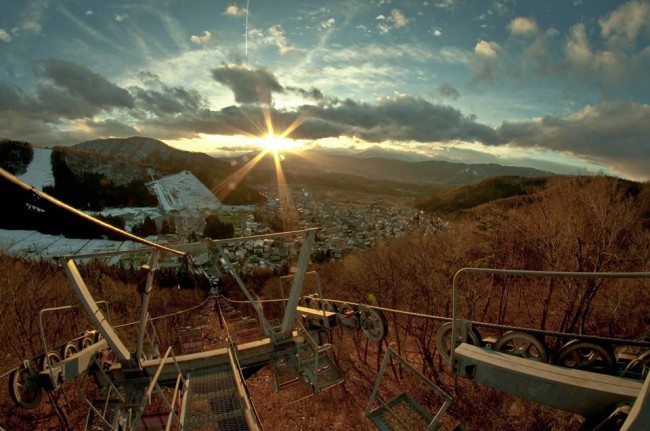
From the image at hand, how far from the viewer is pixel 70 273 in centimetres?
562

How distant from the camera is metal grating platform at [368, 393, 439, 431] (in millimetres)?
4516

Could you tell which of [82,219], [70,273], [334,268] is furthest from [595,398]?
[334,268]

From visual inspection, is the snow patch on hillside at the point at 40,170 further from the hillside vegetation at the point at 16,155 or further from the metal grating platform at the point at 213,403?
the metal grating platform at the point at 213,403

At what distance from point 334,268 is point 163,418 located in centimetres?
2970

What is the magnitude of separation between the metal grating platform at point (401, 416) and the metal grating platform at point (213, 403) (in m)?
2.00

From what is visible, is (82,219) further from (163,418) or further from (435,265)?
(435,265)

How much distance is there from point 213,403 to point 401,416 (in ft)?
10.2

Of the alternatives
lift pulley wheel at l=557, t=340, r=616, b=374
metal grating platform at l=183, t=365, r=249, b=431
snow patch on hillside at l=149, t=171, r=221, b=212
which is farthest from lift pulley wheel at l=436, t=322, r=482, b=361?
snow patch on hillside at l=149, t=171, r=221, b=212

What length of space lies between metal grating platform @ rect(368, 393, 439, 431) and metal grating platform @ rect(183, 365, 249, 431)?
6.57 ft

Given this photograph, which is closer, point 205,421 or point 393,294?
point 205,421

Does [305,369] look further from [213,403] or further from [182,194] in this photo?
[182,194]

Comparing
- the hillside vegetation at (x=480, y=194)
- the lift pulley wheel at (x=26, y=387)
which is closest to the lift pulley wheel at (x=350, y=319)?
the lift pulley wheel at (x=26, y=387)

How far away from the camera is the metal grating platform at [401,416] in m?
4.52

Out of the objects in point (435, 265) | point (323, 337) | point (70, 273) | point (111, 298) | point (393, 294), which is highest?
point (70, 273)
